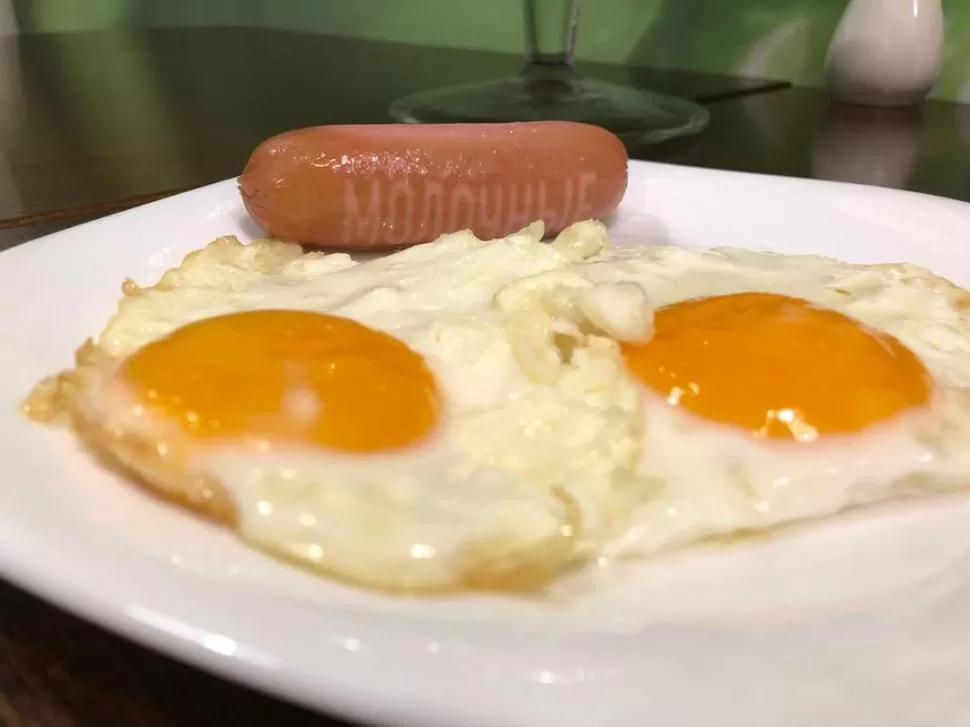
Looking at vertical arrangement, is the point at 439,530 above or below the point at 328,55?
above

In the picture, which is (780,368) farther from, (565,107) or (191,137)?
(191,137)

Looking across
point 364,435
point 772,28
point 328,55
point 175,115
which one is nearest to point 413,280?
point 364,435

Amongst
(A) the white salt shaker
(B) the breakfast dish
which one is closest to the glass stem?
(A) the white salt shaker

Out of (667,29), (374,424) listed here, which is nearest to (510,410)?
(374,424)

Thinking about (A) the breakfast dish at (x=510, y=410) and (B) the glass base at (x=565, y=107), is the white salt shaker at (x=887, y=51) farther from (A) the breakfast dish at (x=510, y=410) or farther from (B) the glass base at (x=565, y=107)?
(A) the breakfast dish at (x=510, y=410)

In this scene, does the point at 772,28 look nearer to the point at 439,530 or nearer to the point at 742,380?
the point at 742,380

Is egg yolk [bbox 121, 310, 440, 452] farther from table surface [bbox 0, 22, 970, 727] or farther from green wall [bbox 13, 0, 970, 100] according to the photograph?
green wall [bbox 13, 0, 970, 100]
